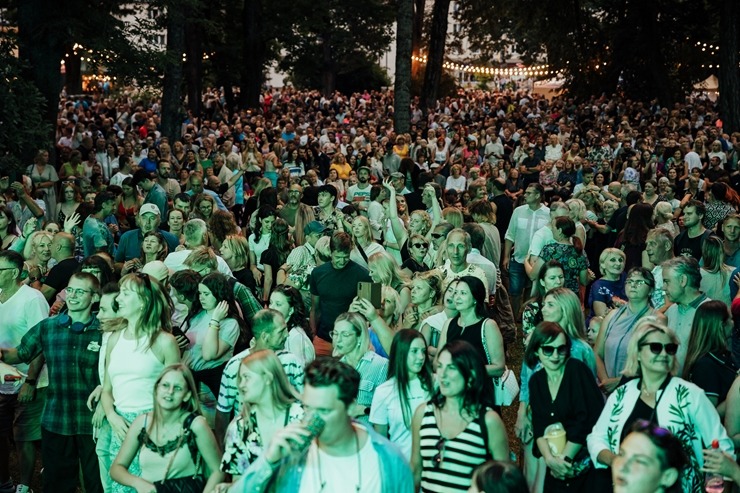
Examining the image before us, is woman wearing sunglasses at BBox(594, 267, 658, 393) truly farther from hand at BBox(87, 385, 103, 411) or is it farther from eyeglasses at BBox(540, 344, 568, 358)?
hand at BBox(87, 385, 103, 411)

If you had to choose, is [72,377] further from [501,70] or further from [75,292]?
[501,70]

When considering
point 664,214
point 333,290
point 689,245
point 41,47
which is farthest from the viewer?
point 41,47

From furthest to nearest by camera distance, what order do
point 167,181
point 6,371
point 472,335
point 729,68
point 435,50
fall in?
point 435,50
point 729,68
point 167,181
point 6,371
point 472,335

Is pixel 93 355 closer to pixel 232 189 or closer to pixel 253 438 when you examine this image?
pixel 253 438

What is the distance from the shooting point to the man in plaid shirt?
21.7ft

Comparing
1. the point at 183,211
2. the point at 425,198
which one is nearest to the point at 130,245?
the point at 183,211

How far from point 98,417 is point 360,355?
1582mm

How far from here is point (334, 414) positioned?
13.5 ft

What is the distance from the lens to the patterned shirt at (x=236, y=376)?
5.94 m

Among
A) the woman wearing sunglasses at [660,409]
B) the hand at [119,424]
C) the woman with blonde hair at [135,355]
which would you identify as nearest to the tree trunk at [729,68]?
the woman wearing sunglasses at [660,409]

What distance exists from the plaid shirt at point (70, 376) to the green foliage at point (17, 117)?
9.34 meters

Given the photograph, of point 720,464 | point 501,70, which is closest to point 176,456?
point 720,464

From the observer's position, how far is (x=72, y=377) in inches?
261

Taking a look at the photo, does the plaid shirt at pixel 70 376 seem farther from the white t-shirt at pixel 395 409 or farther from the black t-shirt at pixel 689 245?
the black t-shirt at pixel 689 245
